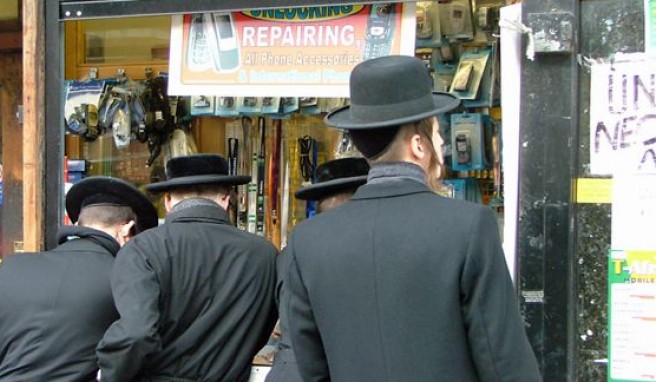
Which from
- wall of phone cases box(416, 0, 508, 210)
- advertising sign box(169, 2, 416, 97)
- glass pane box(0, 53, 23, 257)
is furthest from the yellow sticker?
glass pane box(0, 53, 23, 257)

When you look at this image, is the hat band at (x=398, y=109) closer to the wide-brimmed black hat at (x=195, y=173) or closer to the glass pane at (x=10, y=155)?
the wide-brimmed black hat at (x=195, y=173)

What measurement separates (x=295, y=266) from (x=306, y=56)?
5.41ft

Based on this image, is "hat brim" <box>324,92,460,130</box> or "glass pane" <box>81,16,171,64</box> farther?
"glass pane" <box>81,16,171,64</box>

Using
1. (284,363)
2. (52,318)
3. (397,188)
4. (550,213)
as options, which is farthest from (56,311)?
(550,213)

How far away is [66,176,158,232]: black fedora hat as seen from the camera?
342 cm

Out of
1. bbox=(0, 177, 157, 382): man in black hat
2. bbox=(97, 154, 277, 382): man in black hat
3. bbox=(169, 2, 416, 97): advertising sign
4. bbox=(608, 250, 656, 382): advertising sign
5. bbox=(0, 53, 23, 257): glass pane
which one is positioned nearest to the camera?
bbox=(97, 154, 277, 382): man in black hat

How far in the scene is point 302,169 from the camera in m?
5.10

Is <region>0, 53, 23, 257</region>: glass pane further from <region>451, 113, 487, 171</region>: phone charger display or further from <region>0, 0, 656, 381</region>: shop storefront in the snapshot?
<region>451, 113, 487, 171</region>: phone charger display

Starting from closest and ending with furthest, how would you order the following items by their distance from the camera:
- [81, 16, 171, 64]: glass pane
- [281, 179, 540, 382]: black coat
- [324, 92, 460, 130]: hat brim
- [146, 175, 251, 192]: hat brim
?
[281, 179, 540, 382]: black coat
[324, 92, 460, 130]: hat brim
[146, 175, 251, 192]: hat brim
[81, 16, 171, 64]: glass pane

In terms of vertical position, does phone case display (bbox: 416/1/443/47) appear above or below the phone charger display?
above

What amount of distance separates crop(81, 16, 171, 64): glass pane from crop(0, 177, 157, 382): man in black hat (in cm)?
230

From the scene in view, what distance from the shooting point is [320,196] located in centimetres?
326

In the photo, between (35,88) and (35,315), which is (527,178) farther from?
(35,88)

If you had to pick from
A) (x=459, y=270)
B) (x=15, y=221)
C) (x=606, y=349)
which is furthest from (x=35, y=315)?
(x=15, y=221)
